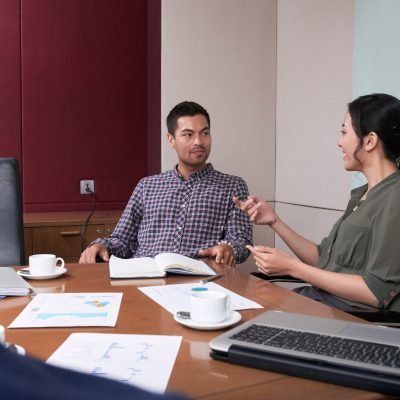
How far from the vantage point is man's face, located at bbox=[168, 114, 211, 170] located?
9.02 feet

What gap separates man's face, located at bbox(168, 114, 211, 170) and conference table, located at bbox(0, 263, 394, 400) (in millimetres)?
890

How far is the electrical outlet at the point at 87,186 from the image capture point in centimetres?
379

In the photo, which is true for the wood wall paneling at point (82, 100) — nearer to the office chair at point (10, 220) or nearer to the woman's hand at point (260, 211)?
the office chair at point (10, 220)

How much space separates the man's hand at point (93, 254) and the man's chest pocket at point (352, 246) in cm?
96

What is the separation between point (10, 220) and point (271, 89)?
2128 mm

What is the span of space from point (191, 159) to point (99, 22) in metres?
1.58

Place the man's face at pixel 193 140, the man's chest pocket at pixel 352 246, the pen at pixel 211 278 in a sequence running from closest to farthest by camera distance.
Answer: the pen at pixel 211 278 → the man's chest pocket at pixel 352 246 → the man's face at pixel 193 140

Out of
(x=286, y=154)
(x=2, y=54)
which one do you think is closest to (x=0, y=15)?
(x=2, y=54)

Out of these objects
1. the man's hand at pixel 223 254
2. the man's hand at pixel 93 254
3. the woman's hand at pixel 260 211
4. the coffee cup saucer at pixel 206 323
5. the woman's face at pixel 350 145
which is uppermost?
the woman's face at pixel 350 145

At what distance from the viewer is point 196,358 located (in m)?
1.02

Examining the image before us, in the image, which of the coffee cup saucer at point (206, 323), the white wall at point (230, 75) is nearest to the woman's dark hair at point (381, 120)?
the coffee cup saucer at point (206, 323)

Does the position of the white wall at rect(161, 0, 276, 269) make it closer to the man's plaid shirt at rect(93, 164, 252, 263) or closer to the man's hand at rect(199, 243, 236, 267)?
the man's plaid shirt at rect(93, 164, 252, 263)

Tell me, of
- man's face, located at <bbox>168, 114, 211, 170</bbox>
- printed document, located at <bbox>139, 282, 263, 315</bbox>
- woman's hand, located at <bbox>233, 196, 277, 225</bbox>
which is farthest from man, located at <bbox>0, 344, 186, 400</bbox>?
man's face, located at <bbox>168, 114, 211, 170</bbox>

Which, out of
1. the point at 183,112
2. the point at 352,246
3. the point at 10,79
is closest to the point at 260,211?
the point at 352,246
